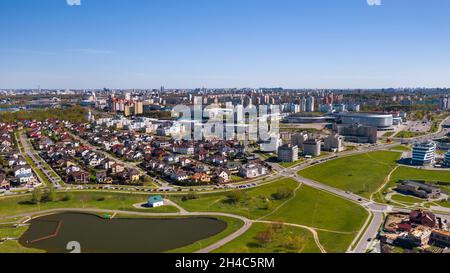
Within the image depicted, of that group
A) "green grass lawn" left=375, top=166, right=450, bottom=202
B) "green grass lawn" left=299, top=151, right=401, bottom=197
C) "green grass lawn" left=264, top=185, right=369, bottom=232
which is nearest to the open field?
"green grass lawn" left=299, top=151, right=401, bottom=197

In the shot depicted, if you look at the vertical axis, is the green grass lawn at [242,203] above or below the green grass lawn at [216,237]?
above

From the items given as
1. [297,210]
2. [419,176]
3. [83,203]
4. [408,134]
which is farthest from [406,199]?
[408,134]

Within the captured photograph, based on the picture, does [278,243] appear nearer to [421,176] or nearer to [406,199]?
[406,199]

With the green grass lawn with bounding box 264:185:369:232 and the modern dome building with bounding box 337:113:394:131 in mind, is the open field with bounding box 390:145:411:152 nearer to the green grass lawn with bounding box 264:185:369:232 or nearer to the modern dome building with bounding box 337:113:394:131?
the modern dome building with bounding box 337:113:394:131

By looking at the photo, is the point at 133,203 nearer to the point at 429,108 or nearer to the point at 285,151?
the point at 285,151

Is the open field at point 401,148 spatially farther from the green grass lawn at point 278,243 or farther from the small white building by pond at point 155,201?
the small white building by pond at point 155,201

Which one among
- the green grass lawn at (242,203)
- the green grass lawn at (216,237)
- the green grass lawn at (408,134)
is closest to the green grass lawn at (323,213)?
the green grass lawn at (242,203)
